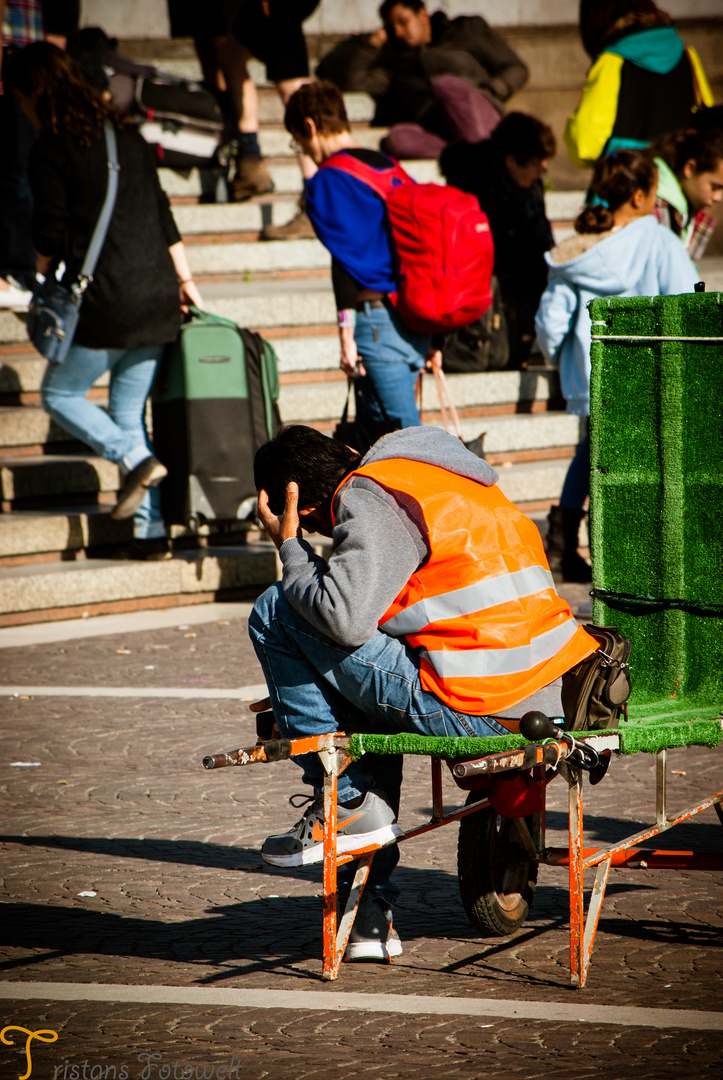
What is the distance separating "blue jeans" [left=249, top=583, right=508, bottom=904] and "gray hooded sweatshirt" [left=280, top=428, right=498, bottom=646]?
0.08 metres

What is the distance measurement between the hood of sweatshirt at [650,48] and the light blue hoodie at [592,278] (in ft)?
7.46

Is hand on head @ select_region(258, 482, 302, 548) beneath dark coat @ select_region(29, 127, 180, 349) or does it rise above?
beneath

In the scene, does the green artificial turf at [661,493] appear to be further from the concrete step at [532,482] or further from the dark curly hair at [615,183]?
the concrete step at [532,482]

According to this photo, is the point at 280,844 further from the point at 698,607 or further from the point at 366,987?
the point at 698,607

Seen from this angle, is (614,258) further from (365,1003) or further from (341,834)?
(365,1003)

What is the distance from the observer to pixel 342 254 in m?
6.86

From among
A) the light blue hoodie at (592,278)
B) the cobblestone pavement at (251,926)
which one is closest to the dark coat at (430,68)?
the light blue hoodie at (592,278)

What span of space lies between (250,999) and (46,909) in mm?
891

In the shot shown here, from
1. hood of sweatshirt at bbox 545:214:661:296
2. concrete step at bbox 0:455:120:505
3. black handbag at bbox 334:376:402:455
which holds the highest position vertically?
hood of sweatshirt at bbox 545:214:661:296

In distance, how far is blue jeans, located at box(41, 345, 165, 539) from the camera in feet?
23.8

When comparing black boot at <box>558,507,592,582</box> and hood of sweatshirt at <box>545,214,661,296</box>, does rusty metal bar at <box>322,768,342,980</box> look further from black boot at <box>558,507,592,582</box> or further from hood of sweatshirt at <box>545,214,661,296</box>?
hood of sweatshirt at <box>545,214,661,296</box>

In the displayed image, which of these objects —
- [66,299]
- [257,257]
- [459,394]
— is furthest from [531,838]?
[257,257]

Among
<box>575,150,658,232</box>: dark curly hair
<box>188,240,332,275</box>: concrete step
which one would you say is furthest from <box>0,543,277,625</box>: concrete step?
<box>188,240,332,275</box>: concrete step

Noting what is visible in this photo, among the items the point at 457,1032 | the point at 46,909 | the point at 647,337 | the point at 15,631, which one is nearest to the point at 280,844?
the point at 457,1032
